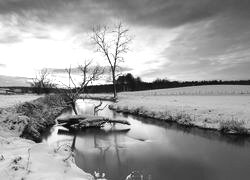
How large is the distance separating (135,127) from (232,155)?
9.13m

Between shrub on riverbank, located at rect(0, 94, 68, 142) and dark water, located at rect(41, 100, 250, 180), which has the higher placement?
shrub on riverbank, located at rect(0, 94, 68, 142)

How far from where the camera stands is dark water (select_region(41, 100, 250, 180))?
9.48 metres

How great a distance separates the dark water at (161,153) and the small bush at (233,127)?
27.3 inches

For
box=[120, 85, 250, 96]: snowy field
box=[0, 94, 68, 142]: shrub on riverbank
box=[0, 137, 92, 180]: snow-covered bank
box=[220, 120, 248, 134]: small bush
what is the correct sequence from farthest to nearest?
box=[120, 85, 250, 96]: snowy field
box=[220, 120, 248, 134]: small bush
box=[0, 94, 68, 142]: shrub on riverbank
box=[0, 137, 92, 180]: snow-covered bank

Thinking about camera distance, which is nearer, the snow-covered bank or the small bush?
the snow-covered bank

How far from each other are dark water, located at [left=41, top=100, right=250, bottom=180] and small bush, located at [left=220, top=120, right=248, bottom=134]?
2.28 ft

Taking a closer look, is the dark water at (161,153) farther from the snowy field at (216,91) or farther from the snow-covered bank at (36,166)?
the snowy field at (216,91)

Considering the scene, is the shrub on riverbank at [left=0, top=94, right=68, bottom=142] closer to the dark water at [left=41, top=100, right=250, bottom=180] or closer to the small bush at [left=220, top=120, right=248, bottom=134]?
the dark water at [left=41, top=100, right=250, bottom=180]

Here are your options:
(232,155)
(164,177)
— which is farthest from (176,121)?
(164,177)

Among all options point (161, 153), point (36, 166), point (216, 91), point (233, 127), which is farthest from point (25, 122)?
point (216, 91)

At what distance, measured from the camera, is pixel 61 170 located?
6688 millimetres

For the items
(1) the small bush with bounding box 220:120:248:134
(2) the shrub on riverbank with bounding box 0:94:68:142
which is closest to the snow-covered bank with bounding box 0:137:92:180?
(2) the shrub on riverbank with bounding box 0:94:68:142

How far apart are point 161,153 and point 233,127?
20.8 ft

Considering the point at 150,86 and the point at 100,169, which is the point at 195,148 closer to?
the point at 100,169
